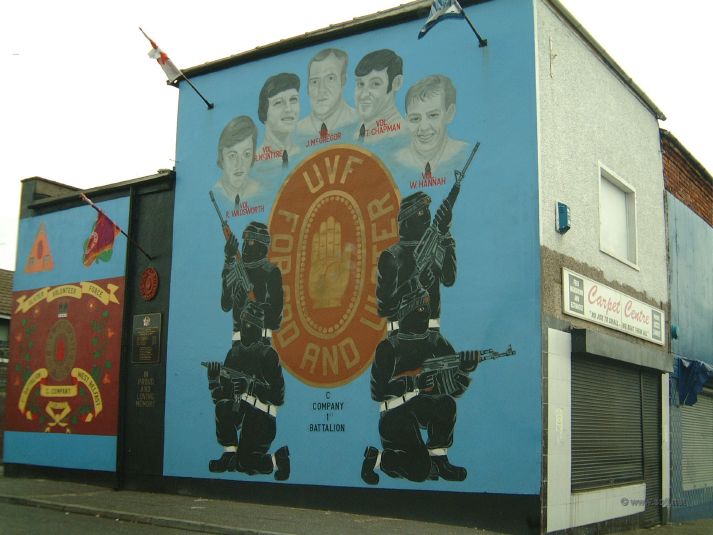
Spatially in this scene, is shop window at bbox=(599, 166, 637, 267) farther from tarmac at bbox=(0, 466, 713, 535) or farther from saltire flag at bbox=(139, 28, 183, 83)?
saltire flag at bbox=(139, 28, 183, 83)

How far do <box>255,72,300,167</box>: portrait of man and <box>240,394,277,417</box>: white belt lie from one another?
4226 mm

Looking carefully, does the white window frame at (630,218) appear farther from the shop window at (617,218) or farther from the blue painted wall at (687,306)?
the blue painted wall at (687,306)

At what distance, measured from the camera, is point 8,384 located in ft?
63.0

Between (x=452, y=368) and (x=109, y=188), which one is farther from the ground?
(x=109, y=188)

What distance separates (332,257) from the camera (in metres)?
14.2

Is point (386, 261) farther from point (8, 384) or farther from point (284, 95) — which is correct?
point (8, 384)

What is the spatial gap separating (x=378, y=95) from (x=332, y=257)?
2854mm

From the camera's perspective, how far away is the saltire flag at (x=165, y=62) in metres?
16.5

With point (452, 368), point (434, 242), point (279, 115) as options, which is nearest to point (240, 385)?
point (452, 368)

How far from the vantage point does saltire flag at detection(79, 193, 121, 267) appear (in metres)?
17.6

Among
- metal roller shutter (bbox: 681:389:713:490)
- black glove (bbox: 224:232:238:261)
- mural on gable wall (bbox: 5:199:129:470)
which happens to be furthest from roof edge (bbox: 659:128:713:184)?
mural on gable wall (bbox: 5:199:129:470)

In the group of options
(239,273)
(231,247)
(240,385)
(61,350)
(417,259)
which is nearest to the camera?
(417,259)

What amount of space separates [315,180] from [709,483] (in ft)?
37.4

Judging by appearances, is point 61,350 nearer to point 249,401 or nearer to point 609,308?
point 249,401
